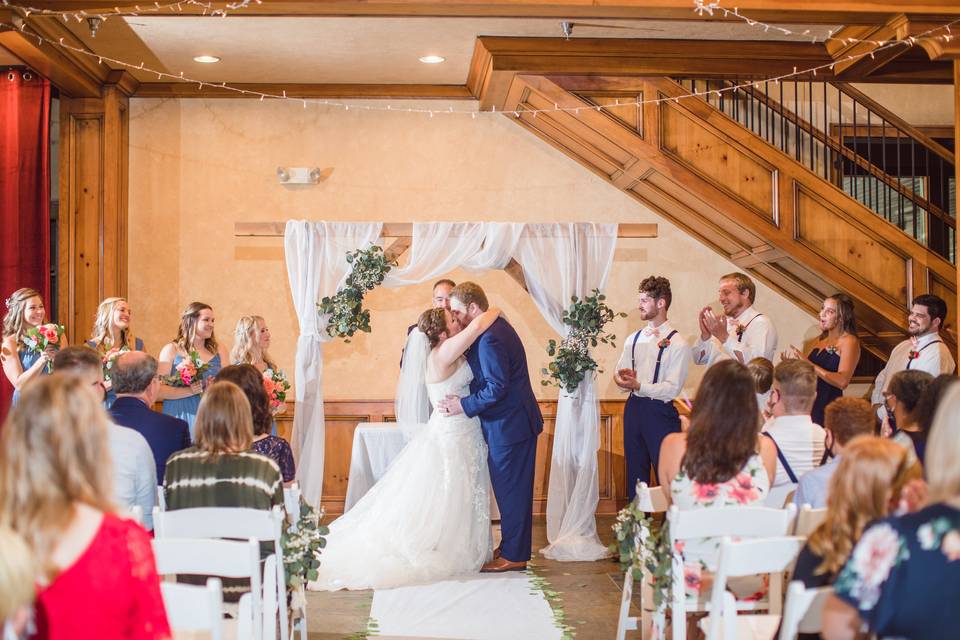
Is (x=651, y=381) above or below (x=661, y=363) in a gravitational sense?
below

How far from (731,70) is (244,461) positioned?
4.88m

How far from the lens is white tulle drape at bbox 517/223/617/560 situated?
648cm

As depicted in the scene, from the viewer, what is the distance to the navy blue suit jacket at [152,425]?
4.09 metres

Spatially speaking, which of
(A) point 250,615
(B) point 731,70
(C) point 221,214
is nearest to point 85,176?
(C) point 221,214

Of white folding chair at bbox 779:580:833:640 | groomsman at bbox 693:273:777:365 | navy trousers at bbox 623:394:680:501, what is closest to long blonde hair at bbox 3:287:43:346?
navy trousers at bbox 623:394:680:501

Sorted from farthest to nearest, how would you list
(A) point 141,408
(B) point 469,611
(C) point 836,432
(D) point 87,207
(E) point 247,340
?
(D) point 87,207, (E) point 247,340, (B) point 469,611, (A) point 141,408, (C) point 836,432

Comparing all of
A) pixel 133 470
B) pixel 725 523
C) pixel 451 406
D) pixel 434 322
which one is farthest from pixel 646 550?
pixel 434 322

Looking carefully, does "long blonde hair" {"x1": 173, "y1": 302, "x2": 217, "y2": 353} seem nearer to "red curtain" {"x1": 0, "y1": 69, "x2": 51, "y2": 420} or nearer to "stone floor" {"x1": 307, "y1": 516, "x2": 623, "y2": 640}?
"red curtain" {"x1": 0, "y1": 69, "x2": 51, "y2": 420}

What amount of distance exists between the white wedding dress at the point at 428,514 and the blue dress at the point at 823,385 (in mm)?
2175

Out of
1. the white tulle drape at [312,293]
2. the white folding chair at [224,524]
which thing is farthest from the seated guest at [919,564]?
the white tulle drape at [312,293]

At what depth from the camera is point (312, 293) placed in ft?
21.3

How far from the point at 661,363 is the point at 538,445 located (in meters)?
1.99

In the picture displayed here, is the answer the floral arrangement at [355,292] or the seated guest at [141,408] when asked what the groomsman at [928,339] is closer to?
the floral arrangement at [355,292]

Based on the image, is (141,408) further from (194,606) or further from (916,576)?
(916,576)
